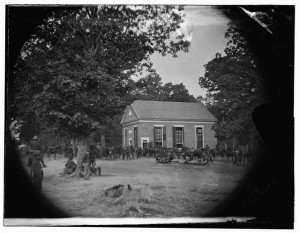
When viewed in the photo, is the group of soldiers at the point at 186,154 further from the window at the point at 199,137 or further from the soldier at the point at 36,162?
the soldier at the point at 36,162

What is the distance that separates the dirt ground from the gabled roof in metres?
1.07

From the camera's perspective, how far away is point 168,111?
764 centimetres

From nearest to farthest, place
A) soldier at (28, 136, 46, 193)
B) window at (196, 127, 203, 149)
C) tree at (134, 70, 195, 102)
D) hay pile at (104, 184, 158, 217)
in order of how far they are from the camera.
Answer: hay pile at (104, 184, 158, 217) → soldier at (28, 136, 46, 193) → tree at (134, 70, 195, 102) → window at (196, 127, 203, 149)

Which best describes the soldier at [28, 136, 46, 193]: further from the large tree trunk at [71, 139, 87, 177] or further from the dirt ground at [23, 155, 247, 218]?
the large tree trunk at [71, 139, 87, 177]

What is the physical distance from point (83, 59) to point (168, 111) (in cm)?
228

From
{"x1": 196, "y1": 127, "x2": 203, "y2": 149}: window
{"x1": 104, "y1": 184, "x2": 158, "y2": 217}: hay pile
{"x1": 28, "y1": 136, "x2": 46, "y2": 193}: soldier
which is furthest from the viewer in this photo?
{"x1": 196, "y1": 127, "x2": 203, "y2": 149}: window

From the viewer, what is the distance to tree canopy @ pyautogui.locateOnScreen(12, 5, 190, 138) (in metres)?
7.32

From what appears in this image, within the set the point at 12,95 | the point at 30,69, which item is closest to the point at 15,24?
the point at 30,69

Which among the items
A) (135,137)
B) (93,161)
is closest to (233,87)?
(135,137)

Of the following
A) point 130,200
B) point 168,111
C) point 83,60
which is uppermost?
point 83,60

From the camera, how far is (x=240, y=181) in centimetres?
718

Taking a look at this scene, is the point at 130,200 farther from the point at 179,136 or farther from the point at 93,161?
the point at 179,136

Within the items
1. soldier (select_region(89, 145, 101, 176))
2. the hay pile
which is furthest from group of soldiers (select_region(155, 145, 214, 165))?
soldier (select_region(89, 145, 101, 176))

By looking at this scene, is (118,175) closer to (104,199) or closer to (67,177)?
(104,199)
